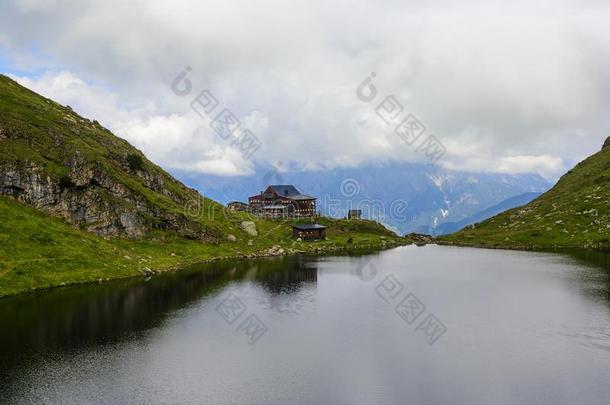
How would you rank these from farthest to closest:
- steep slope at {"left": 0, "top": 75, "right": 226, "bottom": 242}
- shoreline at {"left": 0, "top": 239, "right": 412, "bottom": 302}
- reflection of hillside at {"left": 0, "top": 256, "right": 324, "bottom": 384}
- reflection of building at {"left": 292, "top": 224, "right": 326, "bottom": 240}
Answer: reflection of building at {"left": 292, "top": 224, "right": 326, "bottom": 240}
steep slope at {"left": 0, "top": 75, "right": 226, "bottom": 242}
shoreline at {"left": 0, "top": 239, "right": 412, "bottom": 302}
reflection of hillside at {"left": 0, "top": 256, "right": 324, "bottom": 384}

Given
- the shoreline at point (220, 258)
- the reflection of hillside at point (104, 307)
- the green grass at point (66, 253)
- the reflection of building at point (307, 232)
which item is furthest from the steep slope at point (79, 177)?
the reflection of building at point (307, 232)

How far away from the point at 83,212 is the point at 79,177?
35.0 ft

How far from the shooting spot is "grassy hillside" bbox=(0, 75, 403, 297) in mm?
102688

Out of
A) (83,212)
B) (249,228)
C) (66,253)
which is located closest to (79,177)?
(83,212)

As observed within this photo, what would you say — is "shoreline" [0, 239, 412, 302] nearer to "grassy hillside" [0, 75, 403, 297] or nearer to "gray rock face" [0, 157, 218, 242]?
"grassy hillside" [0, 75, 403, 297]

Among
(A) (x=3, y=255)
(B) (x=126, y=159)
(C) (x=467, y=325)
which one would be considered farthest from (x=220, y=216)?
(C) (x=467, y=325)

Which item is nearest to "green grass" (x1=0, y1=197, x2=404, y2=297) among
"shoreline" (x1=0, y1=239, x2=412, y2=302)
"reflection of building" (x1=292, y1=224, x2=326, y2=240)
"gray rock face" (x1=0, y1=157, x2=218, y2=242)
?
"shoreline" (x1=0, y1=239, x2=412, y2=302)

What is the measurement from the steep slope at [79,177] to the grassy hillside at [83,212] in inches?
10.0

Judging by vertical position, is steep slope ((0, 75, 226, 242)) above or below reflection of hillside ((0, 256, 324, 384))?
above

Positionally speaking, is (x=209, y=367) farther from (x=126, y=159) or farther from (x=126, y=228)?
(x=126, y=159)

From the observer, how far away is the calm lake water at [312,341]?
158ft

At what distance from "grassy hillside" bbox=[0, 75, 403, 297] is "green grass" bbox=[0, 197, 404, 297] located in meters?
0.21

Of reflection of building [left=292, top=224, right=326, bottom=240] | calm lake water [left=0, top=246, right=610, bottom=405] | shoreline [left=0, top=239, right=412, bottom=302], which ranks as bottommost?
calm lake water [left=0, top=246, right=610, bottom=405]

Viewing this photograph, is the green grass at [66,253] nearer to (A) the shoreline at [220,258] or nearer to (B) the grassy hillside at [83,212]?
(B) the grassy hillside at [83,212]
